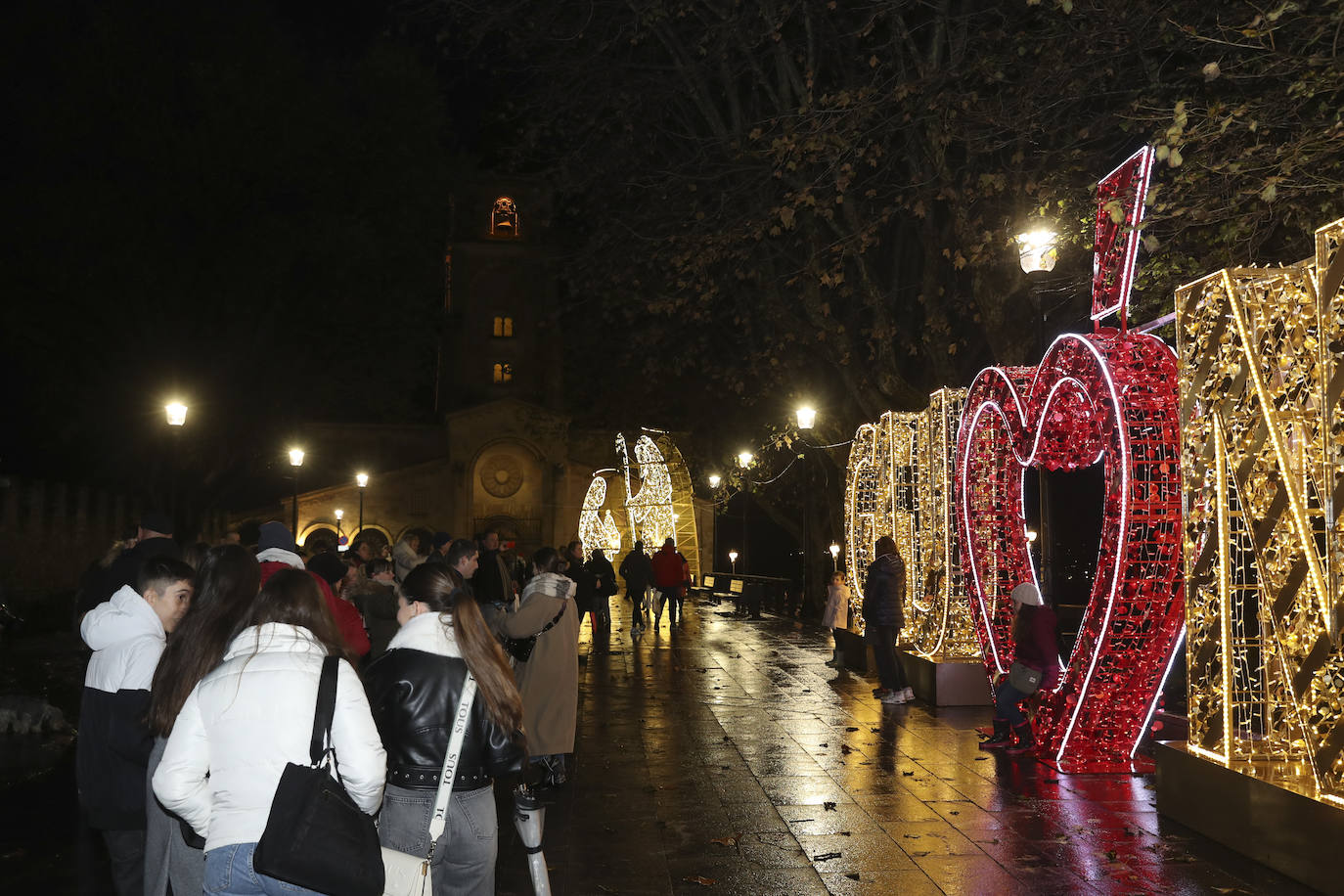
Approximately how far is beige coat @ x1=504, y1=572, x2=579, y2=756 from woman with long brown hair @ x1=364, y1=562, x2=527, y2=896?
4049 mm

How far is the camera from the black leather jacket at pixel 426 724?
4797mm

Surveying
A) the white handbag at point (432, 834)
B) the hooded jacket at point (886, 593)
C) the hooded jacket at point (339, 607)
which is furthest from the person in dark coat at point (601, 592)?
the white handbag at point (432, 834)

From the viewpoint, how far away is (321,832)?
12.2 ft

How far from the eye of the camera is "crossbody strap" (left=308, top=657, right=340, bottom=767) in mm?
3826

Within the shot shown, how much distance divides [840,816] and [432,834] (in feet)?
Answer: 14.3

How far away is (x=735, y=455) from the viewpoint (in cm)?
3594

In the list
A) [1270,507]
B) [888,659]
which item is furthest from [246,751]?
[888,659]

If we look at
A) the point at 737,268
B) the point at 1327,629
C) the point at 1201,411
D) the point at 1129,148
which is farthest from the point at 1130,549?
the point at 737,268

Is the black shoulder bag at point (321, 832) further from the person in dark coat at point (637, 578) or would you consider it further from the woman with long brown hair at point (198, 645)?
the person in dark coat at point (637, 578)

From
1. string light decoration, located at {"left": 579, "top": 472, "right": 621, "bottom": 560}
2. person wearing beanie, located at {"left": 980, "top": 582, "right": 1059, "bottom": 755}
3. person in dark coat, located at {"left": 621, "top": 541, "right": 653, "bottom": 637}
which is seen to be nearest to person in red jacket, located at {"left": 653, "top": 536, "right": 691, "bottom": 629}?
person in dark coat, located at {"left": 621, "top": 541, "right": 653, "bottom": 637}

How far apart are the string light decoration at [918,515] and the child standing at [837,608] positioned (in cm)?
21

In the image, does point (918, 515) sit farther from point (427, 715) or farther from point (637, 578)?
point (427, 715)

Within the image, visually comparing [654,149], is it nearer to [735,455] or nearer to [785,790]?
[785,790]

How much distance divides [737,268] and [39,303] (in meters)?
18.2
